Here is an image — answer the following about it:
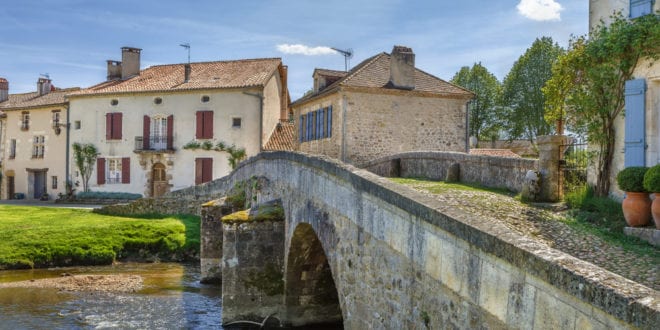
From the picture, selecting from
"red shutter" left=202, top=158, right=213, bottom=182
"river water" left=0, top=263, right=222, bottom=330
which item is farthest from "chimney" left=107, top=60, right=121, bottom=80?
"river water" left=0, top=263, right=222, bottom=330

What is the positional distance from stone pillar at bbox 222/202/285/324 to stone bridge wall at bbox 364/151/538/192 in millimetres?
3909

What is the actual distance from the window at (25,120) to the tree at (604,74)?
36.2m

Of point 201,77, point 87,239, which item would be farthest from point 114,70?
point 87,239

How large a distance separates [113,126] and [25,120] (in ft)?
28.4

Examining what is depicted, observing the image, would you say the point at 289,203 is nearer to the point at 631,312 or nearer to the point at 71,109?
the point at 631,312

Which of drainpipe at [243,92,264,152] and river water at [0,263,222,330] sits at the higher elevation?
drainpipe at [243,92,264,152]

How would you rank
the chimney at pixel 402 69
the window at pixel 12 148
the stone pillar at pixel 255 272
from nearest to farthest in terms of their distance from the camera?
the stone pillar at pixel 255 272 → the chimney at pixel 402 69 → the window at pixel 12 148

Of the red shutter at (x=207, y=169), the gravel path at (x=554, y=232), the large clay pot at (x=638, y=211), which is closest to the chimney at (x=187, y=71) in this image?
the red shutter at (x=207, y=169)

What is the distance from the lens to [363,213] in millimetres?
7109

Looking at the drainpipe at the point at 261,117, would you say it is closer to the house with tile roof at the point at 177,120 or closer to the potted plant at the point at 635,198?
the house with tile roof at the point at 177,120

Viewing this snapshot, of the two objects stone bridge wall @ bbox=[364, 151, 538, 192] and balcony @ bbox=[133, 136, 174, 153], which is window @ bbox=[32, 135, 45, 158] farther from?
stone bridge wall @ bbox=[364, 151, 538, 192]

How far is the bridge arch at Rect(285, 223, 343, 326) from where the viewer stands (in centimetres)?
1223

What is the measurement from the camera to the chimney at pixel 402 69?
22734 mm

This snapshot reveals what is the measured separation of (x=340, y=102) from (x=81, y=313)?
1180 centimetres
